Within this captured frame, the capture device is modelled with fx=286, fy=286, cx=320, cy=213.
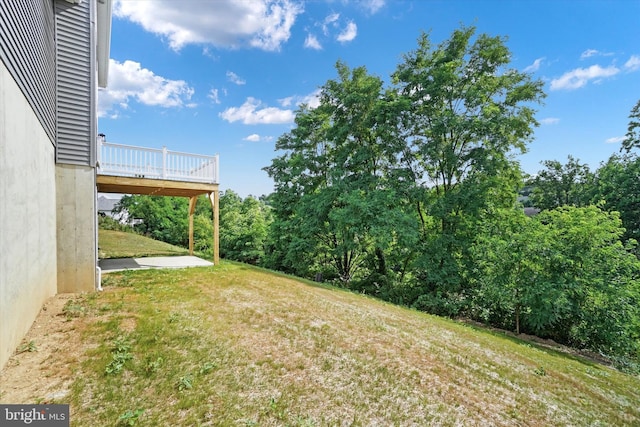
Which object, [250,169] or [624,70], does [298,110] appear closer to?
[250,169]

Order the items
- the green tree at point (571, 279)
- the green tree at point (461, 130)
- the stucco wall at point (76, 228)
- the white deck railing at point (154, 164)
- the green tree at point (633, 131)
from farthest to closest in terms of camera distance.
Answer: the green tree at point (633, 131) < the green tree at point (461, 130) < the green tree at point (571, 279) < the white deck railing at point (154, 164) < the stucco wall at point (76, 228)

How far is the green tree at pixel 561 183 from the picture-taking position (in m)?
21.3

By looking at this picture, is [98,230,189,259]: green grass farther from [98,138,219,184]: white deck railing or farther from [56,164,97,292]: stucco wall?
[56,164,97,292]: stucco wall

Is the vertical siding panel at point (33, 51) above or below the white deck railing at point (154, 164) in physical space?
above

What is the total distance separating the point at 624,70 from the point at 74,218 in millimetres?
22006

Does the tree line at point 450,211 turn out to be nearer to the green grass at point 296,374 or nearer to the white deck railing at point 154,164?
the green grass at point 296,374

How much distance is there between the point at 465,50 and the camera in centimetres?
1170

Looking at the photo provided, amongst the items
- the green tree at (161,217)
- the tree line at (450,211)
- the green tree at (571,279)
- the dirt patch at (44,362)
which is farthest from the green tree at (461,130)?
the green tree at (161,217)

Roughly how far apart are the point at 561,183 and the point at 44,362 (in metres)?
28.8

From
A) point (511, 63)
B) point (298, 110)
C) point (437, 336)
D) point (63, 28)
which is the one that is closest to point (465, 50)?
point (511, 63)

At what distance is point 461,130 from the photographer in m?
11.2

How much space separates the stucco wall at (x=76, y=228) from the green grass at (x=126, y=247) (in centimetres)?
642

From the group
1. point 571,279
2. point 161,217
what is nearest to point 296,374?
point 571,279

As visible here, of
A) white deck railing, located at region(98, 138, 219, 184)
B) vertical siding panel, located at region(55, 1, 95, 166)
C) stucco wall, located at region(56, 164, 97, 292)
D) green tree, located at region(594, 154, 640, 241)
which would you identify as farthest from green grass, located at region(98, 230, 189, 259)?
green tree, located at region(594, 154, 640, 241)
